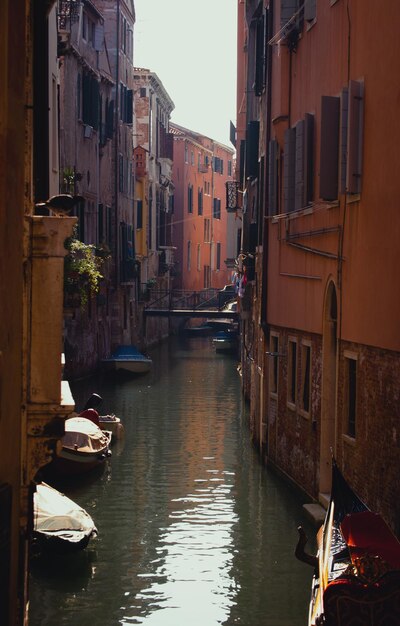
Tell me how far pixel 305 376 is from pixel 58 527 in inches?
181

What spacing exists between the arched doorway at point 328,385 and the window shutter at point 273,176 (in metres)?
4.51

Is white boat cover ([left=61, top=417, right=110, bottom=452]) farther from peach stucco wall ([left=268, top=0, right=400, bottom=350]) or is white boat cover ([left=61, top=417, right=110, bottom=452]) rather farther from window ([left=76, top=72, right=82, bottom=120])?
window ([left=76, top=72, right=82, bottom=120])

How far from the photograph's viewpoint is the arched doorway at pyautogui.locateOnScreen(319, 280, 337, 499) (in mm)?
15297

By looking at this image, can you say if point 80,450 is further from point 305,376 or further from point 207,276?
Answer: point 207,276

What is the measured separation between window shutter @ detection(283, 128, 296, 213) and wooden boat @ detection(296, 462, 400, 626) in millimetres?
7721

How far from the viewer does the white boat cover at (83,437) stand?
19594mm

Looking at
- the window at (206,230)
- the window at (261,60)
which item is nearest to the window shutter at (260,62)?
the window at (261,60)

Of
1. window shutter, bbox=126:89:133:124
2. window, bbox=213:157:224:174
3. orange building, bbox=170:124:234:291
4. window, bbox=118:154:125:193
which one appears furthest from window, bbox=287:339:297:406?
window, bbox=213:157:224:174

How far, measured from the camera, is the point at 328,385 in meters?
15.4

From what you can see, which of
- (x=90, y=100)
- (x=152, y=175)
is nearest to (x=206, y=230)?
(x=152, y=175)

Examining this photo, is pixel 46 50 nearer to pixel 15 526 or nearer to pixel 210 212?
pixel 15 526

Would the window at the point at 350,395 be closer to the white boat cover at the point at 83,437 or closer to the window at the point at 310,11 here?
the window at the point at 310,11

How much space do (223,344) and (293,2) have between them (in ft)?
106

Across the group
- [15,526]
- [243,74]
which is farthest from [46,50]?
[243,74]
